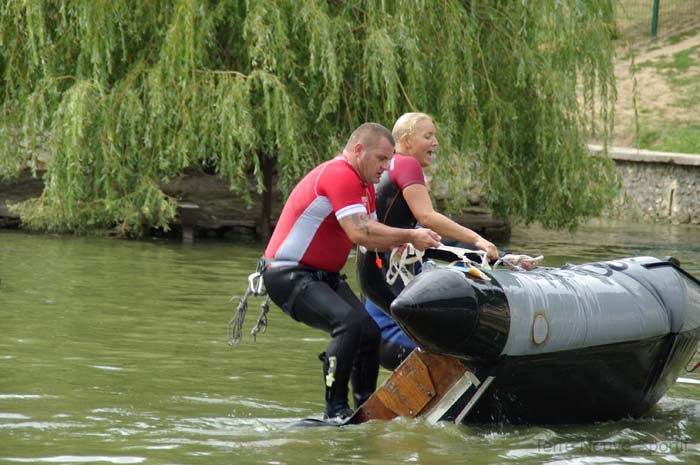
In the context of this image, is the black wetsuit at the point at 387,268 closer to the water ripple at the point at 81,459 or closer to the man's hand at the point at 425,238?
the man's hand at the point at 425,238

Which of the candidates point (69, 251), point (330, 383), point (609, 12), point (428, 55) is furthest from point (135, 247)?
point (330, 383)

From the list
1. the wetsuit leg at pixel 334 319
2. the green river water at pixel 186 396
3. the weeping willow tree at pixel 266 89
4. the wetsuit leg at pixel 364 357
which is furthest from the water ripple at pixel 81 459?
the weeping willow tree at pixel 266 89

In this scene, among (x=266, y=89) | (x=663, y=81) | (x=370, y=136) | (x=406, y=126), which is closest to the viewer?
(x=370, y=136)

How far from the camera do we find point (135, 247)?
15336 mm

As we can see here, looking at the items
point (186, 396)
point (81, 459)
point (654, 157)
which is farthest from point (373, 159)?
point (654, 157)

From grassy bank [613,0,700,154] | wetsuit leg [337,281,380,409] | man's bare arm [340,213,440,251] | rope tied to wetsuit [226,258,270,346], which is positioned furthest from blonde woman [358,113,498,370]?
grassy bank [613,0,700,154]

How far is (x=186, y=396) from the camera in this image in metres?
7.81

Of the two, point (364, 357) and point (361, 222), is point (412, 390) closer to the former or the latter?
point (364, 357)

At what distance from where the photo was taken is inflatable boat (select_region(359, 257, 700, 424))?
670 cm

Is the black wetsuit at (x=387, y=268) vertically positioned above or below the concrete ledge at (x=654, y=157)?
above

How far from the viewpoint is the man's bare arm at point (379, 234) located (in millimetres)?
6750

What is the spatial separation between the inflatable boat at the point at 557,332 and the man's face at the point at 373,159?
A: 0.60 meters

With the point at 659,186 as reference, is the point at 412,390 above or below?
above

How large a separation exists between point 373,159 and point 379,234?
15.8 inches
